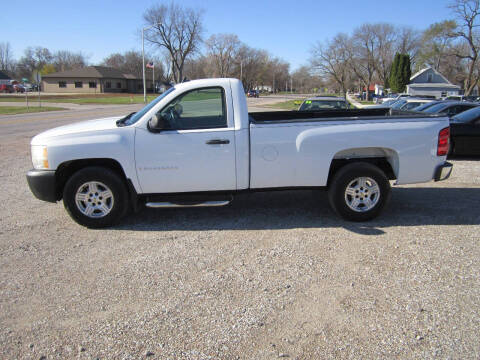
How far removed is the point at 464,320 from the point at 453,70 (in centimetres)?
10231

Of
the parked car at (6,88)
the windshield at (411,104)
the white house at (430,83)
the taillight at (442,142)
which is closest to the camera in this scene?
the taillight at (442,142)

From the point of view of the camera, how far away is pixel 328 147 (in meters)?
5.36

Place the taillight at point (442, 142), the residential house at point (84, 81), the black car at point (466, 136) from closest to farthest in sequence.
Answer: the taillight at point (442, 142) → the black car at point (466, 136) → the residential house at point (84, 81)

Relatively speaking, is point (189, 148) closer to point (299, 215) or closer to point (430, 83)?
point (299, 215)

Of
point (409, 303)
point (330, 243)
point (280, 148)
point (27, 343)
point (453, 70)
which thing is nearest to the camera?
point (27, 343)

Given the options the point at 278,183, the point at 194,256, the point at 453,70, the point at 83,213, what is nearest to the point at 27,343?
the point at 194,256

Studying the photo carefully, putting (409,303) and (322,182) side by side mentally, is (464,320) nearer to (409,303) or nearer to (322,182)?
(409,303)

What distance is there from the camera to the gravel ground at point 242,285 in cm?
305

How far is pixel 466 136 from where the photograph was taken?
10875 mm

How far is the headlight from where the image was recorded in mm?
5211

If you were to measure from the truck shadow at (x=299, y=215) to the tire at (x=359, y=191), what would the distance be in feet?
0.59

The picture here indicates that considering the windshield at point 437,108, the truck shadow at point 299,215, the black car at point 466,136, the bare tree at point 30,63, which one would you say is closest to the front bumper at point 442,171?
the truck shadow at point 299,215

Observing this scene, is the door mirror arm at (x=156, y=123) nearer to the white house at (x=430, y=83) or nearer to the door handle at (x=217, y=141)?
the door handle at (x=217, y=141)

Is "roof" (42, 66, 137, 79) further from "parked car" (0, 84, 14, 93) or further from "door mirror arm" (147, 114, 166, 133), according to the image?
"door mirror arm" (147, 114, 166, 133)
